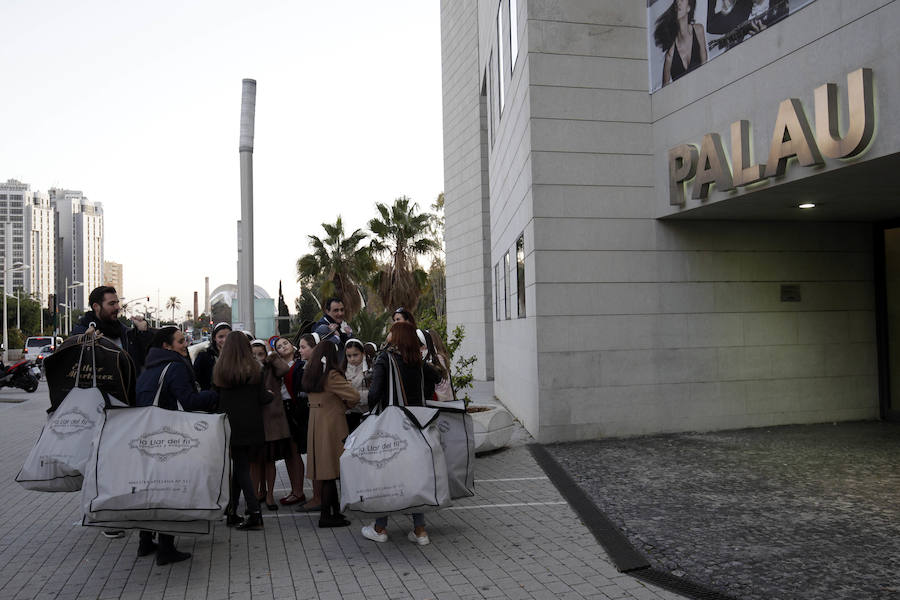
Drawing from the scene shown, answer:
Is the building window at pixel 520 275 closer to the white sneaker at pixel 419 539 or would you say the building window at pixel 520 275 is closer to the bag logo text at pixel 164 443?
the white sneaker at pixel 419 539

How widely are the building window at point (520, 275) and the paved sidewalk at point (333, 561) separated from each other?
5314 mm

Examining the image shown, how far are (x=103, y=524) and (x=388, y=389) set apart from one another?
7.03 ft

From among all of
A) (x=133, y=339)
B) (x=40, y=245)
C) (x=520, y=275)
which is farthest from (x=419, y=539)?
(x=40, y=245)

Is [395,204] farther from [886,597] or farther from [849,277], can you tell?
[886,597]

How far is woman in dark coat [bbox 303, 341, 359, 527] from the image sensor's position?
5910 millimetres

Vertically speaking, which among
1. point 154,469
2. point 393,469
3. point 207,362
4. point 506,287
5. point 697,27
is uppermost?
point 697,27

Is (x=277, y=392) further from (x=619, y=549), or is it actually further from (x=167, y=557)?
(x=619, y=549)

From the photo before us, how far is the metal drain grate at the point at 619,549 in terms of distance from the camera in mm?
4402

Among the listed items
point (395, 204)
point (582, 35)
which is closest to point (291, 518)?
point (582, 35)

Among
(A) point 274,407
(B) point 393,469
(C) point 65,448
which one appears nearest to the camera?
(B) point 393,469

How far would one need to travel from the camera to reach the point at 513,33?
12.3 m

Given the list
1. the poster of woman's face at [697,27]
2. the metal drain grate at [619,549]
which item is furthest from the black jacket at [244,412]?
the poster of woman's face at [697,27]

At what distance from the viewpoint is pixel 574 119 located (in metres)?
10.2

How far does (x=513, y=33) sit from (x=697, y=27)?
12.7ft
